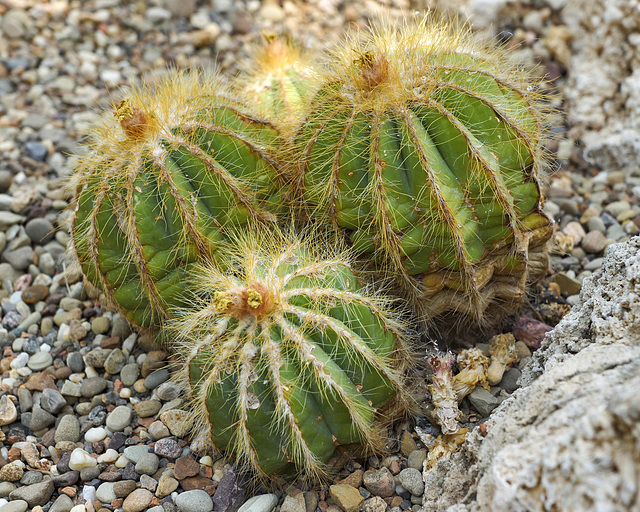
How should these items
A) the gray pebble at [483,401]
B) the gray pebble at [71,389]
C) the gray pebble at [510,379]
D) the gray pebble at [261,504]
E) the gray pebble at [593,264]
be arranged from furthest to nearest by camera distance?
the gray pebble at [593,264] → the gray pebble at [71,389] → the gray pebble at [510,379] → the gray pebble at [483,401] → the gray pebble at [261,504]

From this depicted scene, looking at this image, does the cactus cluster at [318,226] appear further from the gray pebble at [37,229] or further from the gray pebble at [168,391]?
the gray pebble at [37,229]

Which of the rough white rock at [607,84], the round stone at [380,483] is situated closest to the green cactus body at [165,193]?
the round stone at [380,483]

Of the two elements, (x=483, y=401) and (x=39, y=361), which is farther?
(x=39, y=361)

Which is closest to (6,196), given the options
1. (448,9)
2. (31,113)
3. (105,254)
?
(31,113)

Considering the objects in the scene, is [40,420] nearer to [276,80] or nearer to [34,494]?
[34,494]

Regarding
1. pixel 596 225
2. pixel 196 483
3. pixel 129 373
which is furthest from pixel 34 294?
→ pixel 596 225

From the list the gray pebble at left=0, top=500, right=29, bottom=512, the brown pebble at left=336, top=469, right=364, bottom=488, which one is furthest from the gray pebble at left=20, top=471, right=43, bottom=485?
the brown pebble at left=336, top=469, right=364, bottom=488

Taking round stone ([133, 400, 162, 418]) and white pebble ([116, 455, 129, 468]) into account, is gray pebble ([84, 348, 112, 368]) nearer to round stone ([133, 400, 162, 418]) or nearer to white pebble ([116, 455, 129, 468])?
round stone ([133, 400, 162, 418])
